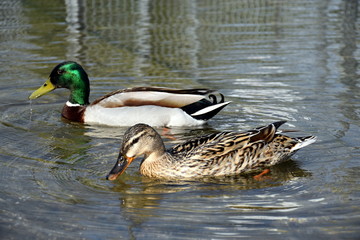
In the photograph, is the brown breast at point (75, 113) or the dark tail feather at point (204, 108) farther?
the brown breast at point (75, 113)

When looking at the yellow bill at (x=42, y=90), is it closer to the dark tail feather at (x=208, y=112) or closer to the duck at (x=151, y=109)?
the duck at (x=151, y=109)

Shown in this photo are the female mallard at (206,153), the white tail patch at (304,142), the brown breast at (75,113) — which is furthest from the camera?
the brown breast at (75,113)

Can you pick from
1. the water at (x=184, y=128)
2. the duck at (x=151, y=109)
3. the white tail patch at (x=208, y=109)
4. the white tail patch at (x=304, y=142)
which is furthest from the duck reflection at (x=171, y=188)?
the duck at (x=151, y=109)

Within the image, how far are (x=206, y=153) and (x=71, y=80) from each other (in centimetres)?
358

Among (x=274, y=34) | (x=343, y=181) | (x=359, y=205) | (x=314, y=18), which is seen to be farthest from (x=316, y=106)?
(x=314, y=18)

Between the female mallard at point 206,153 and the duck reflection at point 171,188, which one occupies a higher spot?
the female mallard at point 206,153

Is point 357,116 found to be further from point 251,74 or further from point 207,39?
point 207,39

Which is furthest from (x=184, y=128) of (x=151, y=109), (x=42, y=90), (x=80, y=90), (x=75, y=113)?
(x=42, y=90)

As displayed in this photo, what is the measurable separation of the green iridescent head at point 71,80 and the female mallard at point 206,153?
3034mm

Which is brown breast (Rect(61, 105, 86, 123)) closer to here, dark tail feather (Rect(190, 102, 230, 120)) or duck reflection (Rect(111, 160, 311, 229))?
dark tail feather (Rect(190, 102, 230, 120))

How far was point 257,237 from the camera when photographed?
5.47 metres

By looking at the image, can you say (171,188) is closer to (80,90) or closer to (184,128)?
(184,128)

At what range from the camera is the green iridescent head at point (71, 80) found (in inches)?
396

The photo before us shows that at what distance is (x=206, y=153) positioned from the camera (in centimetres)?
711
